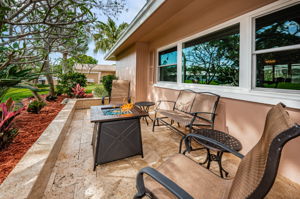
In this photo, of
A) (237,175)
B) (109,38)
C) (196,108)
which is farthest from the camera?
(109,38)

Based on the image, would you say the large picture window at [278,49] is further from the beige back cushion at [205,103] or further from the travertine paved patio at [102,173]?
the travertine paved patio at [102,173]

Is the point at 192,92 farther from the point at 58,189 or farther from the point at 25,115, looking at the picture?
the point at 25,115

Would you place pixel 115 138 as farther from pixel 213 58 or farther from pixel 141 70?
pixel 141 70

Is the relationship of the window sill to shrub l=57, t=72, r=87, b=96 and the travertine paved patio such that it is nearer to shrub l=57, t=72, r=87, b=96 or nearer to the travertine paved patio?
the travertine paved patio

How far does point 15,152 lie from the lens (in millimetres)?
1675

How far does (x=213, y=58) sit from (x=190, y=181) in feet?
8.43

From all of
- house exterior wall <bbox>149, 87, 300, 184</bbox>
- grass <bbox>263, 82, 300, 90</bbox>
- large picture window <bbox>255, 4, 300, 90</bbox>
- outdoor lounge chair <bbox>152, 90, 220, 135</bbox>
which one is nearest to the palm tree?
outdoor lounge chair <bbox>152, 90, 220, 135</bbox>

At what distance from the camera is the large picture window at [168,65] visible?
4121mm

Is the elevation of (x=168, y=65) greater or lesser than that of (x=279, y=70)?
greater

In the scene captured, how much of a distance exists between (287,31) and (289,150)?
158 centimetres

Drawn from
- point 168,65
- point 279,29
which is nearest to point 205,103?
point 279,29

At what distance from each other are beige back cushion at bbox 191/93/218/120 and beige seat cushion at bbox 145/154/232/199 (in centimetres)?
142

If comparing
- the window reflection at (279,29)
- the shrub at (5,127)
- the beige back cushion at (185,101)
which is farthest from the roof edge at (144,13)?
the shrub at (5,127)

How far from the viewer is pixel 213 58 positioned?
112 inches
